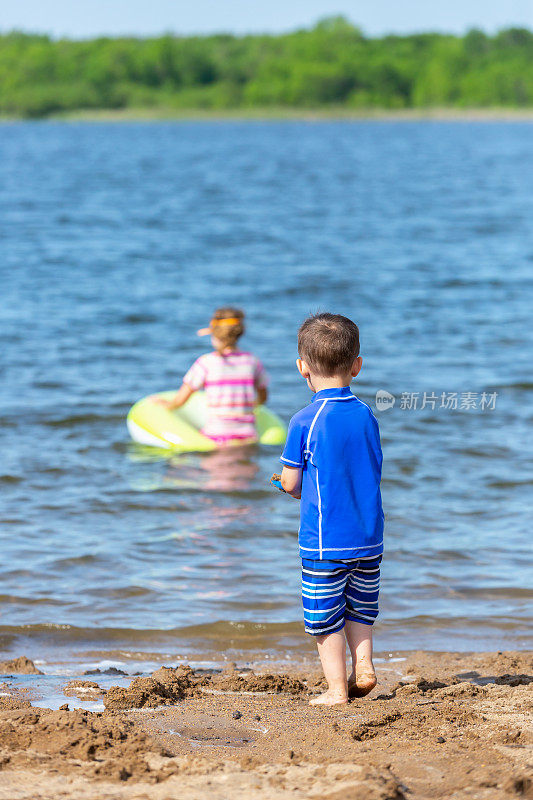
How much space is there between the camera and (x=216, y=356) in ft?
24.7

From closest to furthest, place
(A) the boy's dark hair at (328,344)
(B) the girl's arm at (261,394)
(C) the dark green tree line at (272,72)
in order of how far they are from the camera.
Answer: (A) the boy's dark hair at (328,344) < (B) the girl's arm at (261,394) < (C) the dark green tree line at (272,72)

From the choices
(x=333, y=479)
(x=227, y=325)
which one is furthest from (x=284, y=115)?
(x=333, y=479)

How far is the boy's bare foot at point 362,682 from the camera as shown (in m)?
3.39

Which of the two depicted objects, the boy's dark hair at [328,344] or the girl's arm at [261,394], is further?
the girl's arm at [261,394]

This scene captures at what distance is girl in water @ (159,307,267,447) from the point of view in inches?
292

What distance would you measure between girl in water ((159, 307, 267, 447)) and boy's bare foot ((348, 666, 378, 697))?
13.7ft

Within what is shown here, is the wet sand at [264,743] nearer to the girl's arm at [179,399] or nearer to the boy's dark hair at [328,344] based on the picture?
the boy's dark hair at [328,344]

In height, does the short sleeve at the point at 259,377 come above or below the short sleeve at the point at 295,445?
below

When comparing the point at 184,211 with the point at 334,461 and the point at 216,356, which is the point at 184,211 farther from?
the point at 334,461

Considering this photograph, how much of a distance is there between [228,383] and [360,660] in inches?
171

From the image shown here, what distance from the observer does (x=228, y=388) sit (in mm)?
7641

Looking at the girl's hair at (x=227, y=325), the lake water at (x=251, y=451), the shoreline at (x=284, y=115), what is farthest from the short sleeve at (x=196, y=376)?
the shoreline at (x=284, y=115)

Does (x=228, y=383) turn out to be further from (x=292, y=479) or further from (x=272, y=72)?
(x=272, y=72)

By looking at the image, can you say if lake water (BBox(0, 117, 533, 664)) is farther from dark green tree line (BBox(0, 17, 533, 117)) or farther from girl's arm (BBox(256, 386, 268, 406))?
dark green tree line (BBox(0, 17, 533, 117))
